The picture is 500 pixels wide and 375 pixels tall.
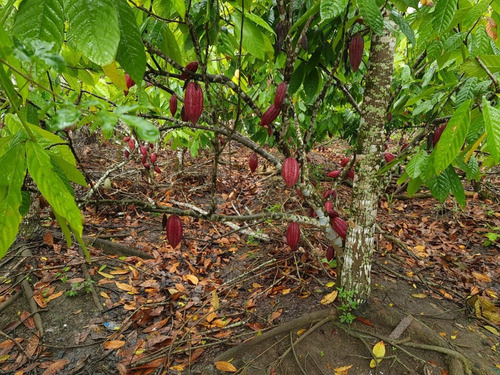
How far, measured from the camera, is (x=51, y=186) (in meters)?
0.47

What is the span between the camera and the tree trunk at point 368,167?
53.6 inches

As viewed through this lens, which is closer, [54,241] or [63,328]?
[63,328]

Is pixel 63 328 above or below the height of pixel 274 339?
below

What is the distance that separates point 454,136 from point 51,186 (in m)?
0.84

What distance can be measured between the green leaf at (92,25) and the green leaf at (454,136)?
735 millimetres

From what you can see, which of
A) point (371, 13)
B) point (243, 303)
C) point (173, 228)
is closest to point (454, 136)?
point (371, 13)

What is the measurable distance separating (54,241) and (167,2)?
2.41 metres

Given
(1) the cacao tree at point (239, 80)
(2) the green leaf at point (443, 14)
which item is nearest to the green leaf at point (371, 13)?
(1) the cacao tree at point (239, 80)

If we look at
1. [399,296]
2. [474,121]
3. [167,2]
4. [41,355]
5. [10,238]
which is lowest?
[41,355]

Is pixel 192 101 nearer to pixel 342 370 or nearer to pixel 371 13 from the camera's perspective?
pixel 371 13

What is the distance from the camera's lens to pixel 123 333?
1973 mm

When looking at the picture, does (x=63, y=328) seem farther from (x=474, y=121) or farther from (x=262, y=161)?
(x=262, y=161)

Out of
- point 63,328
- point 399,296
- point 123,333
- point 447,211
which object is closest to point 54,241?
point 63,328

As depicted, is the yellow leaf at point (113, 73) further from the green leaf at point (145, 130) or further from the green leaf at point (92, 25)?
the green leaf at point (145, 130)
